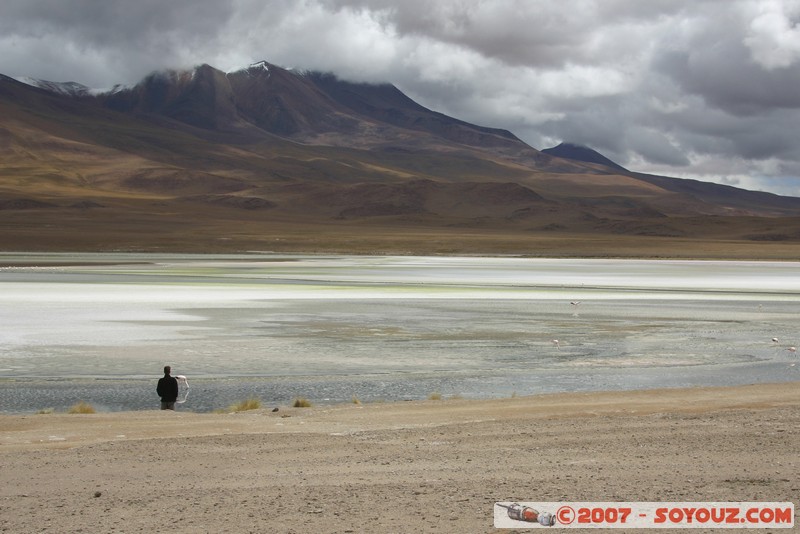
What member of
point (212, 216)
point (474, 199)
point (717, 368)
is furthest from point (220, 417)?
point (474, 199)

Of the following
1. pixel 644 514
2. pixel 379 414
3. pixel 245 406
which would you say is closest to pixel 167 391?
pixel 245 406

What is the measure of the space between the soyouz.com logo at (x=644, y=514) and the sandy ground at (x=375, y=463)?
0.75 ft

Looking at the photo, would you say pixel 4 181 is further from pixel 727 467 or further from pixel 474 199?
pixel 727 467

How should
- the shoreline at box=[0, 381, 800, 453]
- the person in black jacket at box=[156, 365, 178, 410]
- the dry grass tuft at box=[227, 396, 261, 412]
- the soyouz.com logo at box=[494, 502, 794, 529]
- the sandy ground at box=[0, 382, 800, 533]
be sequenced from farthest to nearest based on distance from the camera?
the person in black jacket at box=[156, 365, 178, 410]
the dry grass tuft at box=[227, 396, 261, 412]
the shoreline at box=[0, 381, 800, 453]
the sandy ground at box=[0, 382, 800, 533]
the soyouz.com logo at box=[494, 502, 794, 529]

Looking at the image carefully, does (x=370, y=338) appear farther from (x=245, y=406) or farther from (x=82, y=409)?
(x=82, y=409)

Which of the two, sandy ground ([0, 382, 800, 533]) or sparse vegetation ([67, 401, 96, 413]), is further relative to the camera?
sparse vegetation ([67, 401, 96, 413])

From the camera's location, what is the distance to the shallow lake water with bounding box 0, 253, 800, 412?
51.1 ft

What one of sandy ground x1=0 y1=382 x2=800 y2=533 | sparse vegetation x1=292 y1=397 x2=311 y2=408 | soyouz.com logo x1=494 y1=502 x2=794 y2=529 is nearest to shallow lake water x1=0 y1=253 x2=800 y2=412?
sparse vegetation x1=292 y1=397 x2=311 y2=408

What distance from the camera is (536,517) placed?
266 inches

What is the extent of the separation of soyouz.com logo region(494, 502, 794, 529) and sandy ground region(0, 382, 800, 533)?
23cm

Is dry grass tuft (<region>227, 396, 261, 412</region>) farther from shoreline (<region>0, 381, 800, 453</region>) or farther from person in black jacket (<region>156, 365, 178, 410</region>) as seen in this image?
person in black jacket (<region>156, 365, 178, 410</region>)

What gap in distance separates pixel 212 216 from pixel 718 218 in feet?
249

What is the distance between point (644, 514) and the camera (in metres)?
6.84

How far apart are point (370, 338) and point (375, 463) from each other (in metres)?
13.1
